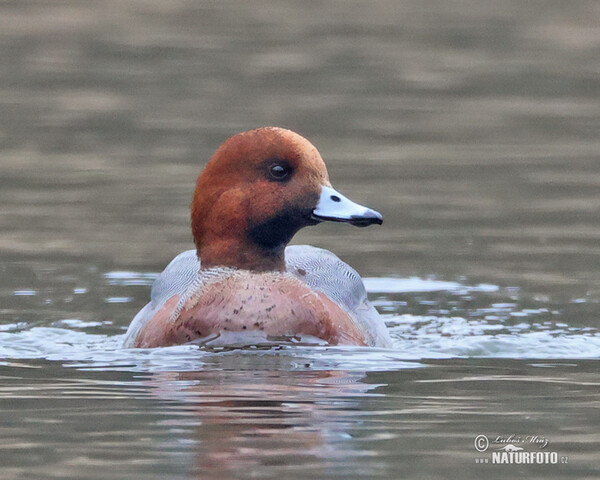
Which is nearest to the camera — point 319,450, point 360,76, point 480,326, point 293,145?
point 319,450

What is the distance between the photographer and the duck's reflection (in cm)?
645

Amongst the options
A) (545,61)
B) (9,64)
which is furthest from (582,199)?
(9,64)

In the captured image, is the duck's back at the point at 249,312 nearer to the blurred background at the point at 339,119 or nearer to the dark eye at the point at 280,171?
the dark eye at the point at 280,171

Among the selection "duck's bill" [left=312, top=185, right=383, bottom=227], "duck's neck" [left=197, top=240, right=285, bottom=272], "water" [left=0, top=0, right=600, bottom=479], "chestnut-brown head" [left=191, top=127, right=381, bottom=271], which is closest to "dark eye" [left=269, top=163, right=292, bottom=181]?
"chestnut-brown head" [left=191, top=127, right=381, bottom=271]

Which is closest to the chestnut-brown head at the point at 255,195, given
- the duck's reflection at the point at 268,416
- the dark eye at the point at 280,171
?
the dark eye at the point at 280,171

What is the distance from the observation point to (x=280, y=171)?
8.70 meters

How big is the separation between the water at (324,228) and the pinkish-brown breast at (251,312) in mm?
118

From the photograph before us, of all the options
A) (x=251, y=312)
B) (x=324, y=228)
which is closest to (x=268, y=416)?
(x=251, y=312)

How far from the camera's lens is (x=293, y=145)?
8.68 metres

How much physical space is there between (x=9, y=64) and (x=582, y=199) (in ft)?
29.1

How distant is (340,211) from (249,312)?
0.75 metres

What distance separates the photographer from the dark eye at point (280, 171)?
28.5 ft

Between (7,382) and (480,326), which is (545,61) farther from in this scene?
(7,382)

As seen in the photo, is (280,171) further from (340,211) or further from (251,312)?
(251,312)
